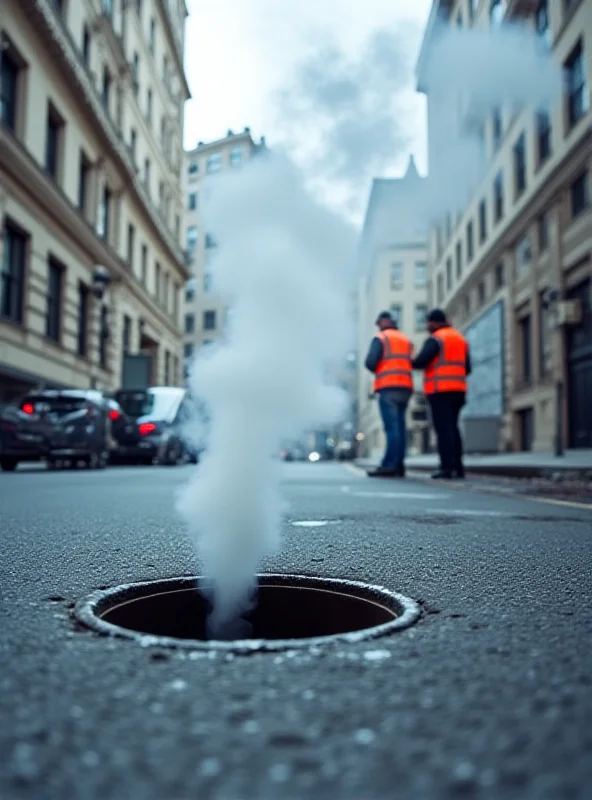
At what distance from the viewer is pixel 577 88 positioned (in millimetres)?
16234

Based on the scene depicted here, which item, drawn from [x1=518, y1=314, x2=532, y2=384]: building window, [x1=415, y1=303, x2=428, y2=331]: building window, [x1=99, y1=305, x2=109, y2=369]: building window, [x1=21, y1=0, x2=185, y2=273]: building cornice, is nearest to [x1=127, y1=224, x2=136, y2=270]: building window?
[x1=21, y1=0, x2=185, y2=273]: building cornice

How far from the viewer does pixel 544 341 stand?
61.0 ft

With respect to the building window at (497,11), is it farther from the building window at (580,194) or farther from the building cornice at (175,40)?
the building cornice at (175,40)

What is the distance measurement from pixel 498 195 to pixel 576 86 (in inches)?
273

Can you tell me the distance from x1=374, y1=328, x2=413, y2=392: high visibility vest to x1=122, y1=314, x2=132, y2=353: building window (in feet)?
60.9

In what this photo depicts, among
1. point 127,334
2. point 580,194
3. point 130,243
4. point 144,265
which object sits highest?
point 130,243

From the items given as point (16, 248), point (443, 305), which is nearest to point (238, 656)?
point (16, 248)

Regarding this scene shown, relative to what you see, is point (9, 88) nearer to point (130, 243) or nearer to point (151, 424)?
point (151, 424)

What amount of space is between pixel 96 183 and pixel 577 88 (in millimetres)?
13804

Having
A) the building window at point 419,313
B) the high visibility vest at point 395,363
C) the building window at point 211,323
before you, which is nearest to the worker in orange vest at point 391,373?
the high visibility vest at point 395,363

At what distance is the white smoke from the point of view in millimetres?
1683

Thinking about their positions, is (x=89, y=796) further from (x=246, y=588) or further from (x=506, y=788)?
(x=246, y=588)

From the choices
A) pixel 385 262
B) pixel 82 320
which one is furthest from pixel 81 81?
pixel 385 262

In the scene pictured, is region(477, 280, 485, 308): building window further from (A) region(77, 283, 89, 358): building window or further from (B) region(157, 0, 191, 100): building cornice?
(B) region(157, 0, 191, 100): building cornice
